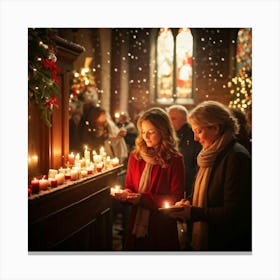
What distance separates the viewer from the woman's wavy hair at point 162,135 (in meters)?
3.16

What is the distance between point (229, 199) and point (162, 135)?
665 mm

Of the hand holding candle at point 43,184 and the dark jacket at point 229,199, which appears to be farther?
the dark jacket at point 229,199

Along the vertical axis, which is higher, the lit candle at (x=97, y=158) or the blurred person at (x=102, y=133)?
the blurred person at (x=102, y=133)

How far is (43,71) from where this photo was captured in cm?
297

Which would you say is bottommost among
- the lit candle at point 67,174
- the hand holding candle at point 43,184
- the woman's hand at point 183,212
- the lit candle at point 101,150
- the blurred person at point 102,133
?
the woman's hand at point 183,212

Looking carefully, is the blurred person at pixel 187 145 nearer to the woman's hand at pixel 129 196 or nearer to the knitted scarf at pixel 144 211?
the knitted scarf at pixel 144 211

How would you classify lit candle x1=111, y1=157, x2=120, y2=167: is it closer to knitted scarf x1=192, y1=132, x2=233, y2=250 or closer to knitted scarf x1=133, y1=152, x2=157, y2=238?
knitted scarf x1=133, y1=152, x2=157, y2=238

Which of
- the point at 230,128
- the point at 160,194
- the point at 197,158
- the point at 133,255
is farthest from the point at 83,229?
the point at 230,128

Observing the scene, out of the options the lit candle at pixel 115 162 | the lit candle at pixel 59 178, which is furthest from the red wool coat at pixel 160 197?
the lit candle at pixel 59 178

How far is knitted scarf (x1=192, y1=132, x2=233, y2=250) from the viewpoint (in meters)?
3.11

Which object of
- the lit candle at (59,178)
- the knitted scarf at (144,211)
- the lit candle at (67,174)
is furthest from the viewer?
the knitted scarf at (144,211)

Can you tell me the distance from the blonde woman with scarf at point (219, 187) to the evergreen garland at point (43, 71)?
1.00m

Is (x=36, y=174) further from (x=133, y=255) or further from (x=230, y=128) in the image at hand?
(x=230, y=128)
